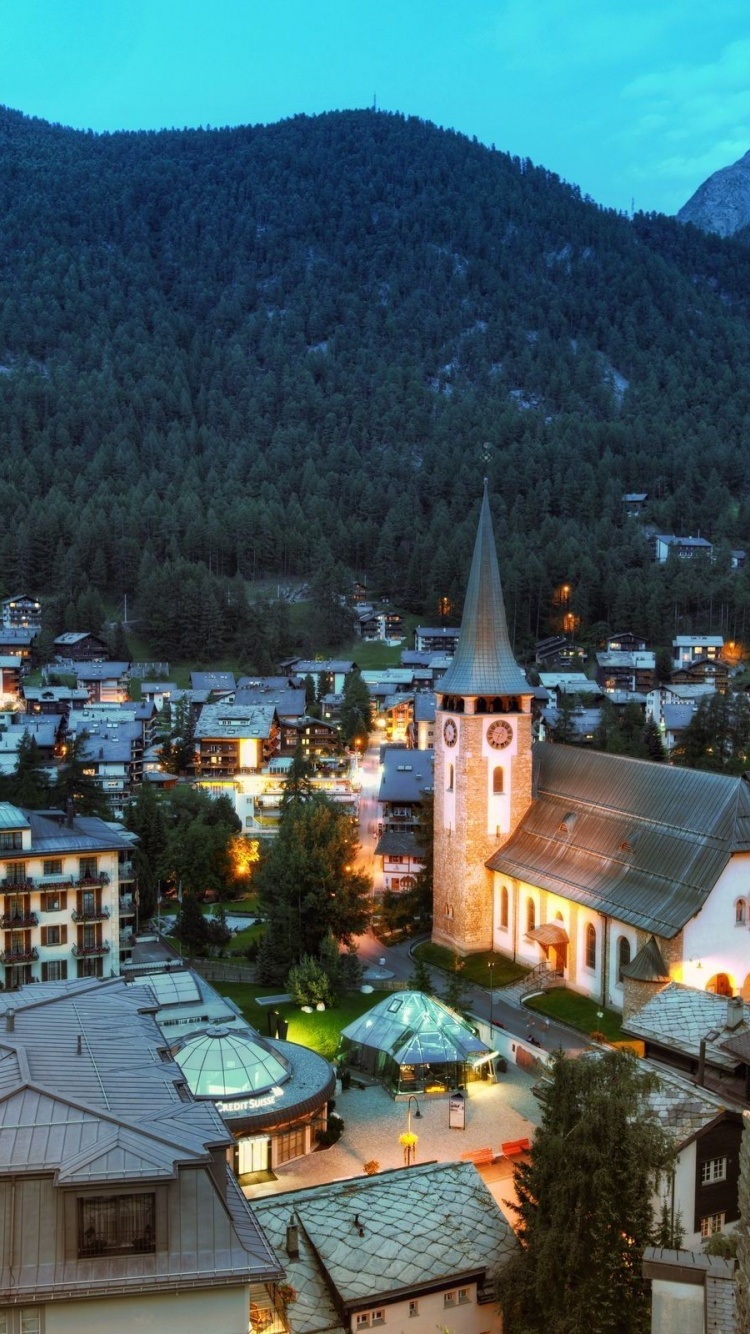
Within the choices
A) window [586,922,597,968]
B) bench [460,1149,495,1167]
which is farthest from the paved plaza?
window [586,922,597,968]

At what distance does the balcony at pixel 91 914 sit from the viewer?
44.8 meters

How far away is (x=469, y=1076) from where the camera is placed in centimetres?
3797

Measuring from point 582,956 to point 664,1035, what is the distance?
1620cm

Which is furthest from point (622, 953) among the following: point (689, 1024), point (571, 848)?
point (689, 1024)

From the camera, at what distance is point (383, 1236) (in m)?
24.1

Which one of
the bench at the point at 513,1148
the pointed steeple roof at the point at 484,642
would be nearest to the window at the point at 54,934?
the pointed steeple roof at the point at 484,642

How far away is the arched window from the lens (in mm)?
42272

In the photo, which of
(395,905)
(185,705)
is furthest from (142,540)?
(395,905)

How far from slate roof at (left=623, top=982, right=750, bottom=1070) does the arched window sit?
9.10 metres

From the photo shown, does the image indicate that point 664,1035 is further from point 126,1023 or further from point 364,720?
point 364,720

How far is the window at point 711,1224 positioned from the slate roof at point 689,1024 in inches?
141

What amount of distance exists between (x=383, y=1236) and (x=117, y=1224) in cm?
1002

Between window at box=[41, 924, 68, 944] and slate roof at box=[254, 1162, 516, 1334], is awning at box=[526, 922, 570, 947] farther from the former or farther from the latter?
slate roof at box=[254, 1162, 516, 1334]

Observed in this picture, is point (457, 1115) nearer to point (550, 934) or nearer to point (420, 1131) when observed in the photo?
point (420, 1131)
